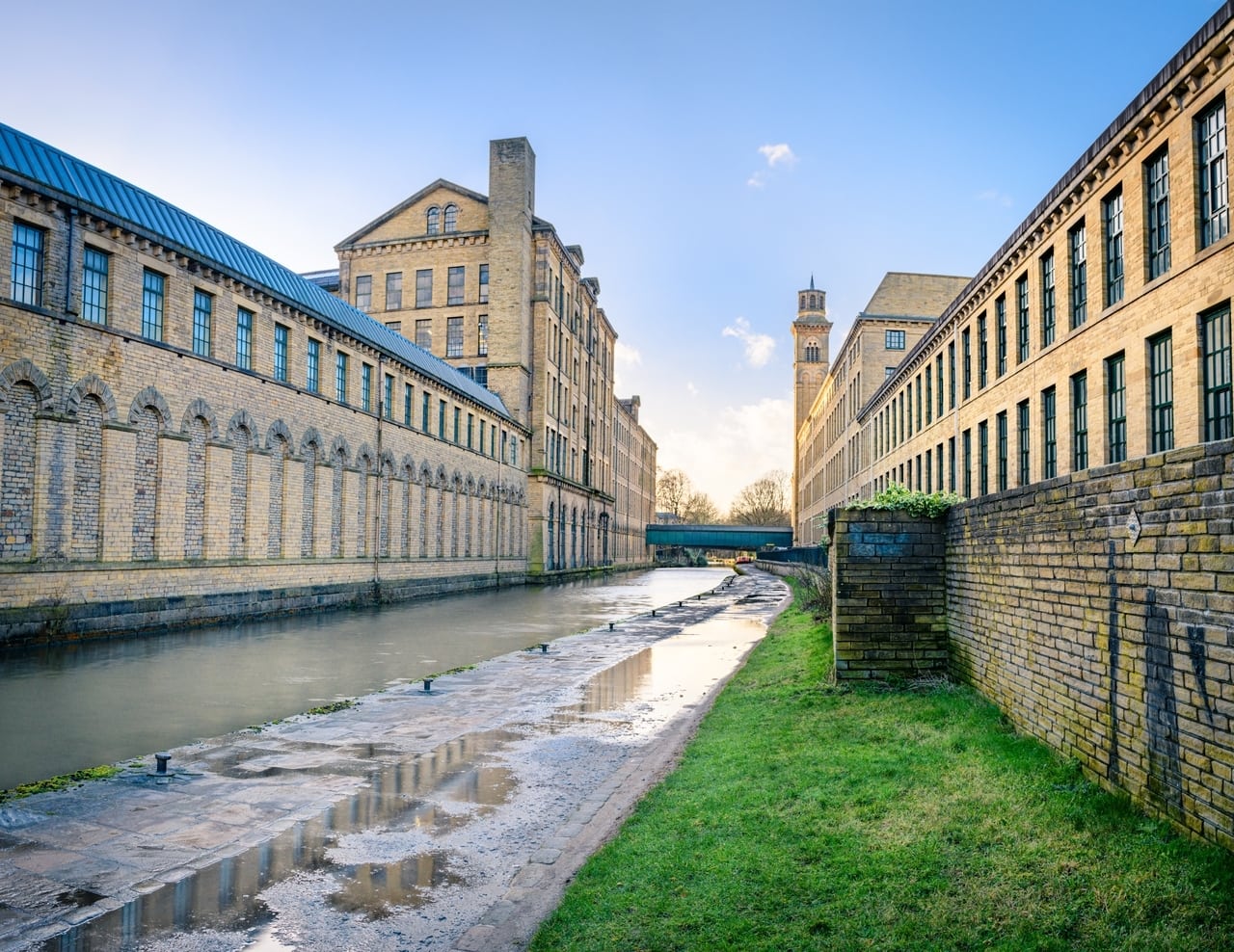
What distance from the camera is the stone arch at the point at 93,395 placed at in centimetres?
1969

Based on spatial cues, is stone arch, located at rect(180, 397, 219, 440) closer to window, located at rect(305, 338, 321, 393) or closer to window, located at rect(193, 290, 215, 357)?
window, located at rect(193, 290, 215, 357)

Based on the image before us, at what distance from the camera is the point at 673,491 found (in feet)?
488

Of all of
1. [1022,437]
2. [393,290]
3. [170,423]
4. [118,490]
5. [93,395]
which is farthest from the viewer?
[393,290]

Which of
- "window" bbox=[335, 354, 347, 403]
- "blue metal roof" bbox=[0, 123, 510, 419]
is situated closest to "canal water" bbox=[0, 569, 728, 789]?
"window" bbox=[335, 354, 347, 403]

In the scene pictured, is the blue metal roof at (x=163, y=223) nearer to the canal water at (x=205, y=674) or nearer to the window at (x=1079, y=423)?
the canal water at (x=205, y=674)

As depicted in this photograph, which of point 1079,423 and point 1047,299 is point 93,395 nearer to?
point 1079,423

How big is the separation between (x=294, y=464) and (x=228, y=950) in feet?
88.4

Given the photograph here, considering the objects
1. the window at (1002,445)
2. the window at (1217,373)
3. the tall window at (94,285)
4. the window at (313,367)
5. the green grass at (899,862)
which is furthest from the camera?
the window at (313,367)

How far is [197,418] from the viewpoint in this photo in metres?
24.5

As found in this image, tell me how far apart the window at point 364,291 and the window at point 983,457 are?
44.4m

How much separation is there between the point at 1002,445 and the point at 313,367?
23.6 meters

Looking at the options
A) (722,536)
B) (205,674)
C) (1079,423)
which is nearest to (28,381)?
(205,674)

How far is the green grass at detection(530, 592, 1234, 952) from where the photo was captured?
4141mm

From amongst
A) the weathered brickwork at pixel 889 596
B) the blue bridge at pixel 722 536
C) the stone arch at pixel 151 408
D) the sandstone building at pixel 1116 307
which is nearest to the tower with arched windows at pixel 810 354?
the blue bridge at pixel 722 536
